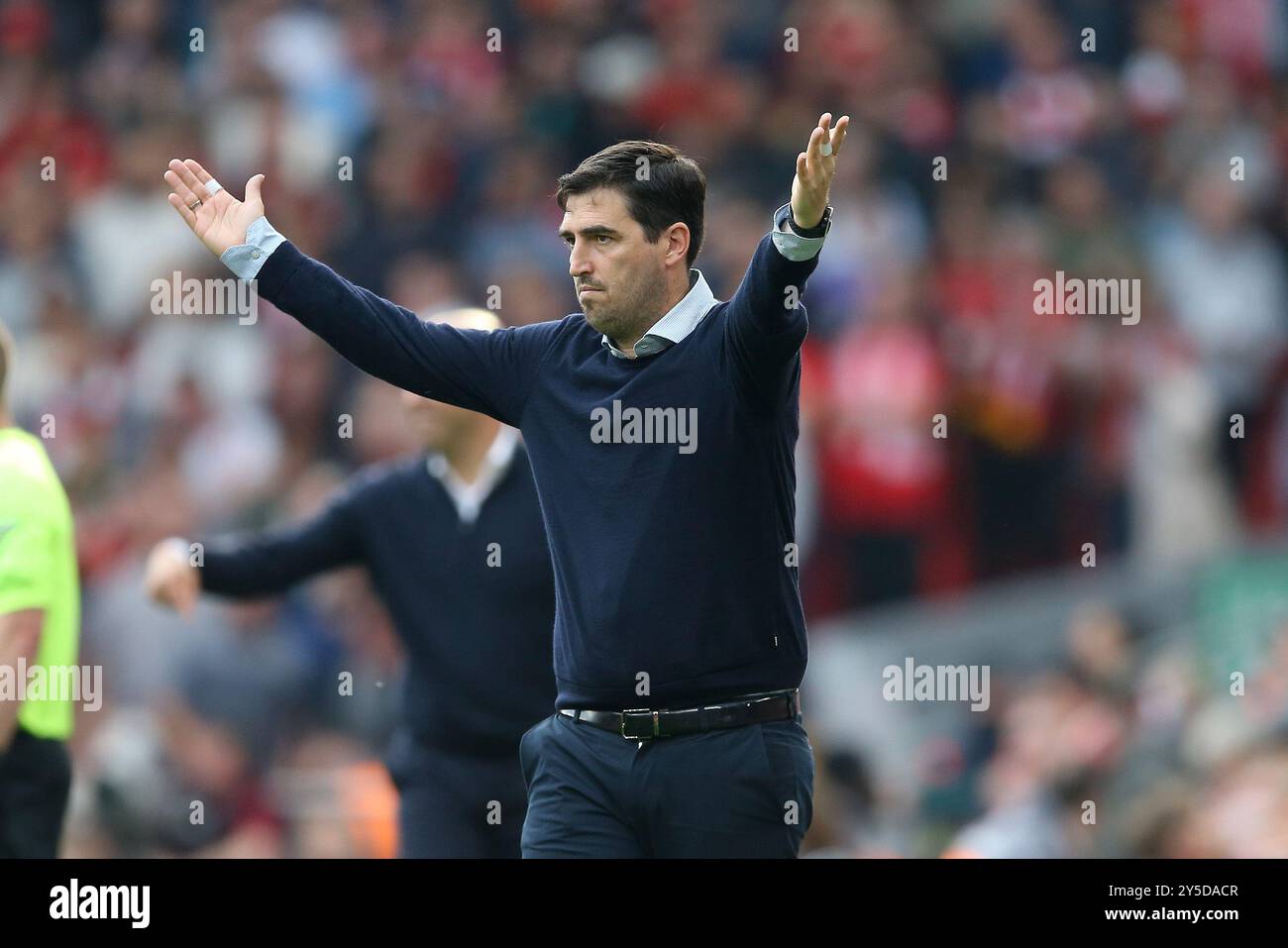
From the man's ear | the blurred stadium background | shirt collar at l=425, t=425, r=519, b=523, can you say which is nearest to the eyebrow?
the man's ear

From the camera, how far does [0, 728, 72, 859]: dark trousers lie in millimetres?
5543

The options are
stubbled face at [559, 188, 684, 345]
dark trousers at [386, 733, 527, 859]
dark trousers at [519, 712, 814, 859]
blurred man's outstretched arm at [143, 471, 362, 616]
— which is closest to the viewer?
dark trousers at [519, 712, 814, 859]

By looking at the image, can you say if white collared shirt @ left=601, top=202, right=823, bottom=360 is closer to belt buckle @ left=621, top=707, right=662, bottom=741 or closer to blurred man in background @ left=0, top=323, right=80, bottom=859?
belt buckle @ left=621, top=707, right=662, bottom=741

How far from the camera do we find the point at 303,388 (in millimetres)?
10672

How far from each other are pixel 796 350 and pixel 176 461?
21.3ft

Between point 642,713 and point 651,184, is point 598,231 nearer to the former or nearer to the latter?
point 651,184

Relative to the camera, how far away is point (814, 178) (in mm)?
4387

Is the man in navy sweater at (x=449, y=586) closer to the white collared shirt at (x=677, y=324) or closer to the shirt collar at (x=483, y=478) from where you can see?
the shirt collar at (x=483, y=478)

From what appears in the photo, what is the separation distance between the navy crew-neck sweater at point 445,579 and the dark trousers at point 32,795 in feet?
3.17

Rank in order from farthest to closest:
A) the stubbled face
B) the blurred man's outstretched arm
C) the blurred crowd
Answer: the blurred crowd
the blurred man's outstretched arm
the stubbled face

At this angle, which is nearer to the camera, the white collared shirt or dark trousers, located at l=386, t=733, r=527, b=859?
the white collared shirt

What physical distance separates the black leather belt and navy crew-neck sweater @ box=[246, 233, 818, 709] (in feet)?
0.08
